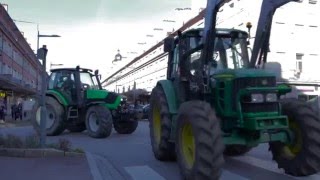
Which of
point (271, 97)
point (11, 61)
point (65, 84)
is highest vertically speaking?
point (11, 61)

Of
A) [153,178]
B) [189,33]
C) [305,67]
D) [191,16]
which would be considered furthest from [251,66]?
[191,16]

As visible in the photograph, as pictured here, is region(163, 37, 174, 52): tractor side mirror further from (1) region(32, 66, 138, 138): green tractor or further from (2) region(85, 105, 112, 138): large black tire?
(1) region(32, 66, 138, 138): green tractor

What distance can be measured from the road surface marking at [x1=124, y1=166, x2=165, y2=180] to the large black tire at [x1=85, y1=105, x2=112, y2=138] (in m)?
7.56

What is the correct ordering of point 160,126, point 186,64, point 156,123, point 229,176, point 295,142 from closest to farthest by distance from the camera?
point 295,142
point 229,176
point 186,64
point 160,126
point 156,123

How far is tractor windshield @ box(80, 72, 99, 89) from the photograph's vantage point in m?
21.5

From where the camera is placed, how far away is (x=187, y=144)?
31.4ft

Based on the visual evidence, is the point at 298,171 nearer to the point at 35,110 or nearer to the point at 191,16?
the point at 35,110

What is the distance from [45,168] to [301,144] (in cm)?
553

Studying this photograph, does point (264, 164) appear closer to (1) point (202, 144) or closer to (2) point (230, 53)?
(2) point (230, 53)

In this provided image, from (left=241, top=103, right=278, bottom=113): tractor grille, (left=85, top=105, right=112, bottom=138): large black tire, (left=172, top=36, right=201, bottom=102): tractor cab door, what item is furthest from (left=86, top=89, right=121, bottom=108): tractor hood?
(left=241, top=103, right=278, bottom=113): tractor grille

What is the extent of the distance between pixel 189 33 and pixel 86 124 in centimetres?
989

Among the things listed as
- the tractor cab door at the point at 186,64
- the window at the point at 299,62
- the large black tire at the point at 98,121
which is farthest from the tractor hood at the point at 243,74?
the window at the point at 299,62

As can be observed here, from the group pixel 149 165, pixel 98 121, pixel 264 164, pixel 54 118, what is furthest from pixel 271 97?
pixel 54 118

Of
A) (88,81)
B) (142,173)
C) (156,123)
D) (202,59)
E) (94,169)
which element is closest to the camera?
(202,59)
